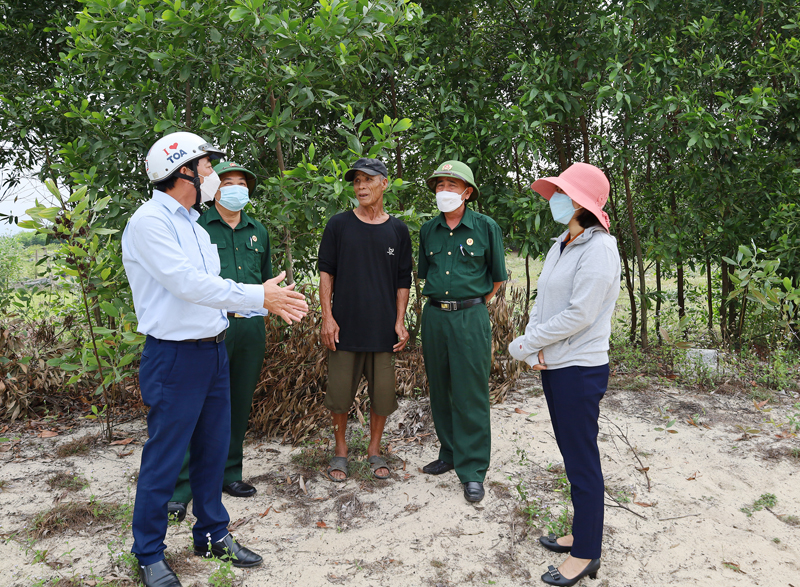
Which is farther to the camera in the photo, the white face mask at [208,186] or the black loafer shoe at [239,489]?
the black loafer shoe at [239,489]

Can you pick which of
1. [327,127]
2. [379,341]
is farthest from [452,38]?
[379,341]

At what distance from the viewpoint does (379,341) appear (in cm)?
355

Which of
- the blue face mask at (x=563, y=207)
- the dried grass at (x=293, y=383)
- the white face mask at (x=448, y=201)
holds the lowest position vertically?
the dried grass at (x=293, y=383)

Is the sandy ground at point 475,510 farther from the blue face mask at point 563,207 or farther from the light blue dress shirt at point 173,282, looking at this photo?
the blue face mask at point 563,207

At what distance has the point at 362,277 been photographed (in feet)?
11.5

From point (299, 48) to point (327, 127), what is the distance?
4.84ft

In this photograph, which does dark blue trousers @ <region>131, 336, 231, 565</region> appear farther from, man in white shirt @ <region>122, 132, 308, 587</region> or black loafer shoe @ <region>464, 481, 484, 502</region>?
black loafer shoe @ <region>464, 481, 484, 502</region>

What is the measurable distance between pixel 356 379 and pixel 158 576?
1631mm

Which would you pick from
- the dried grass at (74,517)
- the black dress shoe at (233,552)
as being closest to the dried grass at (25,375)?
the dried grass at (74,517)

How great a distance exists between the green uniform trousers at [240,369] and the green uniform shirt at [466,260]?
112 cm

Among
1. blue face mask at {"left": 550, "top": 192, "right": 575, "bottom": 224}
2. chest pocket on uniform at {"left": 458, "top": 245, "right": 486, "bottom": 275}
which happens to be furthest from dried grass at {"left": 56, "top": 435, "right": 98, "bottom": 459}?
blue face mask at {"left": 550, "top": 192, "right": 575, "bottom": 224}

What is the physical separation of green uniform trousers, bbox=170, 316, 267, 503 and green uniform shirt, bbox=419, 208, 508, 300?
1124mm

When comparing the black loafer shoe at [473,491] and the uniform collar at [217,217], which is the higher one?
the uniform collar at [217,217]

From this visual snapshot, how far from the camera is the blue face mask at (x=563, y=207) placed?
2.55 m
